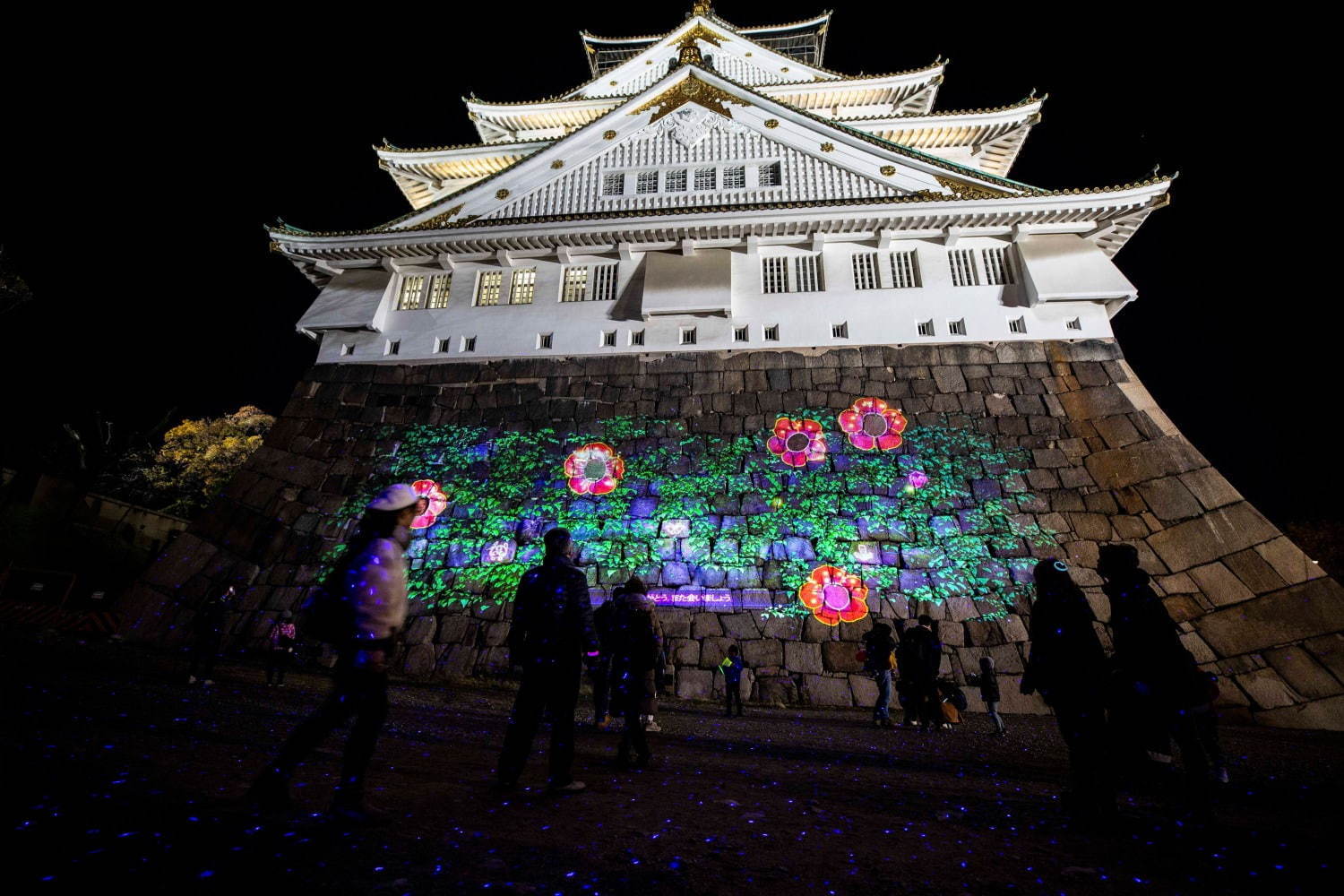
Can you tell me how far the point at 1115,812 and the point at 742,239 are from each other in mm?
12209

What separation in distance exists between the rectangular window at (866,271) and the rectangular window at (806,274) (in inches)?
35.0

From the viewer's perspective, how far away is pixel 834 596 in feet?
30.9

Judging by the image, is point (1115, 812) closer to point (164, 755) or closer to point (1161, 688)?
point (1161, 688)

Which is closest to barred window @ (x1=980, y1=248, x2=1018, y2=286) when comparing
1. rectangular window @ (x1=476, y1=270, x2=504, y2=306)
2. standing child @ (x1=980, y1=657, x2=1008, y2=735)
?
standing child @ (x1=980, y1=657, x2=1008, y2=735)

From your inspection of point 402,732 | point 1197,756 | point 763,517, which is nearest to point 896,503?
point 763,517

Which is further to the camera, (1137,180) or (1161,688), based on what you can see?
(1137,180)

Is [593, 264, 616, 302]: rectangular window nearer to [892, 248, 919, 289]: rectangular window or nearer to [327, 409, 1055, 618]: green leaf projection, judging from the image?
[327, 409, 1055, 618]: green leaf projection

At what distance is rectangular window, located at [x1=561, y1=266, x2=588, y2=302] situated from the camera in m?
13.4

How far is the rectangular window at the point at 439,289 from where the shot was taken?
45.6 feet

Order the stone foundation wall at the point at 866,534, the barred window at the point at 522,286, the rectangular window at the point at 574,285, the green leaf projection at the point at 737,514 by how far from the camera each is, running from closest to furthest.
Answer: the stone foundation wall at the point at 866,534
the green leaf projection at the point at 737,514
the rectangular window at the point at 574,285
the barred window at the point at 522,286

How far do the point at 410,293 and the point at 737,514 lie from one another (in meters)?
10.6

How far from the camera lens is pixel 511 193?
14.0 m

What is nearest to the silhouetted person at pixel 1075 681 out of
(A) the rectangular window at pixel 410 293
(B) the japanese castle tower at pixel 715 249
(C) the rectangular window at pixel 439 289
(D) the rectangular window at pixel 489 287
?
(B) the japanese castle tower at pixel 715 249

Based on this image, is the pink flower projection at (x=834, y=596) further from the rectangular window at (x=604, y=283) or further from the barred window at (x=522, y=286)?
the barred window at (x=522, y=286)
